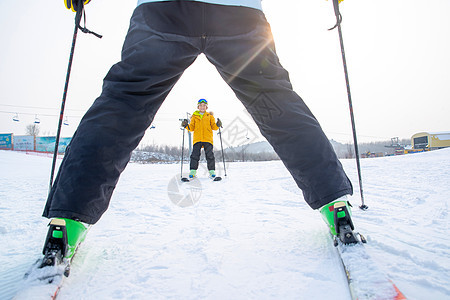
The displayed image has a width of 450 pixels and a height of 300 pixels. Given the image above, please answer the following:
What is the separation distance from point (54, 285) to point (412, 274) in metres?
1.09

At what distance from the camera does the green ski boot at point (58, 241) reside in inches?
27.7

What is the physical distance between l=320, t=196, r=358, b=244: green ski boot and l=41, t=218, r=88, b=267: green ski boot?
36.8 inches

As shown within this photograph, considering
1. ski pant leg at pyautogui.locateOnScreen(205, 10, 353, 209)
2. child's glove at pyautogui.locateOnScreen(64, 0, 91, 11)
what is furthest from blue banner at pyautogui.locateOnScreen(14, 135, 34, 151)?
ski pant leg at pyautogui.locateOnScreen(205, 10, 353, 209)

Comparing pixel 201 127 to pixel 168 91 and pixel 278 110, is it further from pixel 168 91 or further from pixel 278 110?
pixel 278 110

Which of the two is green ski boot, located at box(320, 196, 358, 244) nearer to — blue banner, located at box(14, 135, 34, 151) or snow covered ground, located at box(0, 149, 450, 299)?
snow covered ground, located at box(0, 149, 450, 299)

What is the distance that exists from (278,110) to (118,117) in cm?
63

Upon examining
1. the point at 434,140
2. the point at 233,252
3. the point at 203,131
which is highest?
the point at 434,140

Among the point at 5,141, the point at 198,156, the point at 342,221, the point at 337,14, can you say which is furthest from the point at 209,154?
the point at 5,141

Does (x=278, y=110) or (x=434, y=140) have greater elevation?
(x=434, y=140)

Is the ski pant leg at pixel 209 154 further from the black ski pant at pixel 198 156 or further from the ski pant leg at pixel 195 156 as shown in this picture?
the ski pant leg at pixel 195 156

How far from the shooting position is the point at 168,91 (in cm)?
A: 99

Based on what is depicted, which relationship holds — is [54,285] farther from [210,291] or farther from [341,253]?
[341,253]

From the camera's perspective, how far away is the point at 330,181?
85 centimetres

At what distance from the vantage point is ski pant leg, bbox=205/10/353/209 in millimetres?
871
